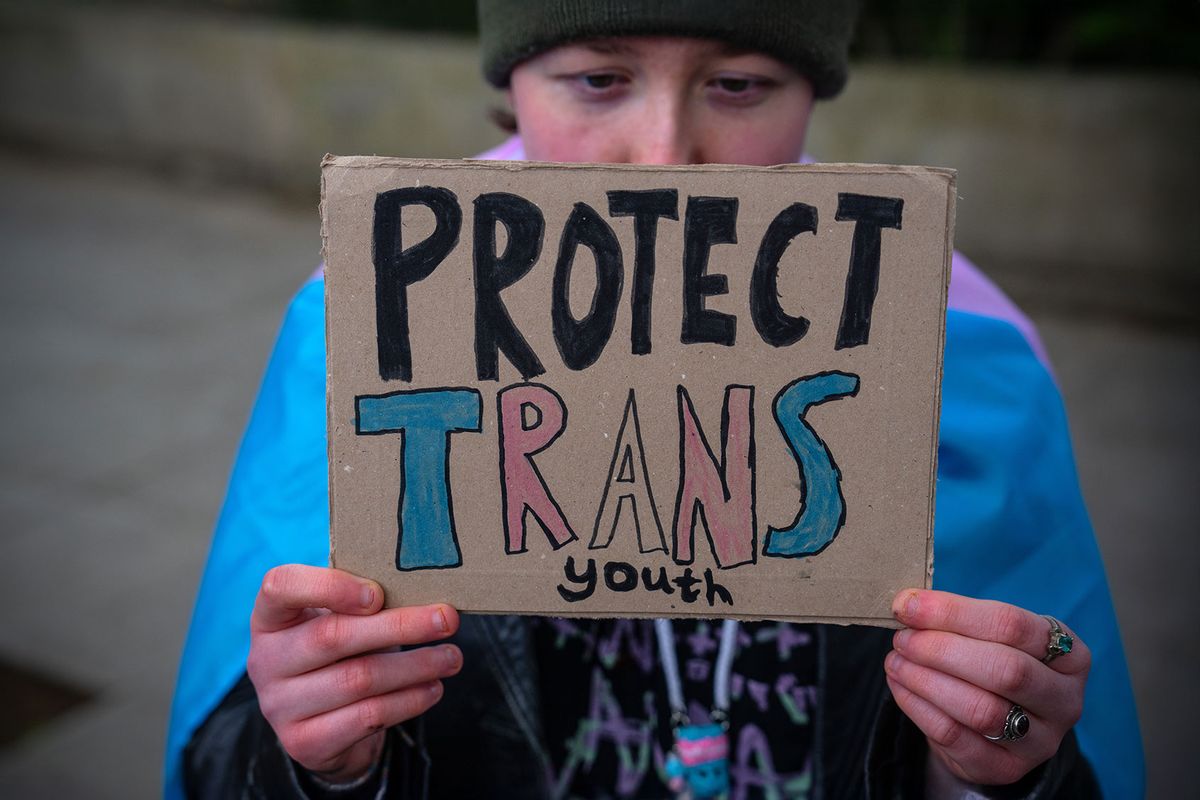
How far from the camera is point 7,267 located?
5.79 metres

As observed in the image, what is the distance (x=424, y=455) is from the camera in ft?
4.09

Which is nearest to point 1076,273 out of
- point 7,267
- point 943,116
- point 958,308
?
point 943,116

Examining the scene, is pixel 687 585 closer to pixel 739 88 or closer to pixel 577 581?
pixel 577 581

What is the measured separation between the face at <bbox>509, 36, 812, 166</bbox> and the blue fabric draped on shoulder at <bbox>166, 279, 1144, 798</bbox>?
0.41 m

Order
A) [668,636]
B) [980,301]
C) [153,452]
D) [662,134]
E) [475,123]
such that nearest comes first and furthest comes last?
[662,134]
[668,636]
[980,301]
[153,452]
[475,123]

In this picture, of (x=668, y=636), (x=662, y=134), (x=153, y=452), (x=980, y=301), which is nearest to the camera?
(x=662, y=134)

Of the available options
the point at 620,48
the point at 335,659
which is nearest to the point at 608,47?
the point at 620,48

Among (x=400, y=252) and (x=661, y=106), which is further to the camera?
(x=661, y=106)

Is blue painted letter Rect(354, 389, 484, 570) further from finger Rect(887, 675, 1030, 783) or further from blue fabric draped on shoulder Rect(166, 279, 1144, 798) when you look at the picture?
finger Rect(887, 675, 1030, 783)

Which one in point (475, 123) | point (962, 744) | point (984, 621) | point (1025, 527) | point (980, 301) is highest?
point (475, 123)

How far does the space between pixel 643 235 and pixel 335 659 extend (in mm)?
510

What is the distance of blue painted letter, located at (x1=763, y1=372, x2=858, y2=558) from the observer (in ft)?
4.03

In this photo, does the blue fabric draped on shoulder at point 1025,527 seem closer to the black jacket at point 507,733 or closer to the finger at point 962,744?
the black jacket at point 507,733

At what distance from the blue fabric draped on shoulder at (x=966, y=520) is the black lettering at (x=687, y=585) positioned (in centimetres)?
46
